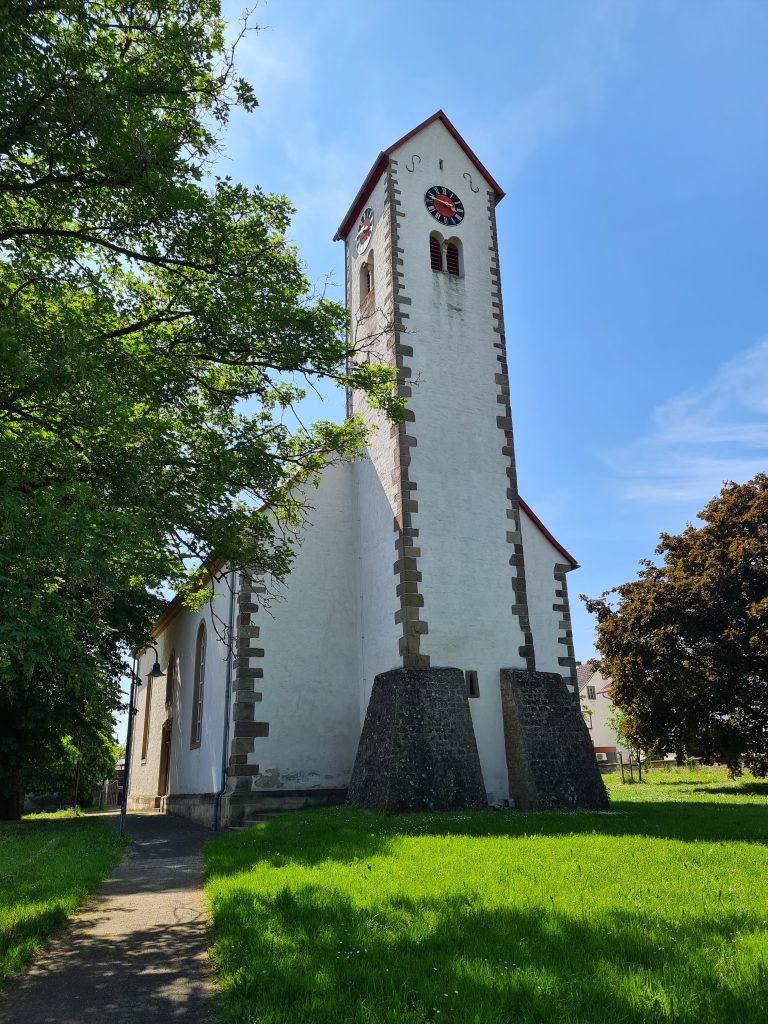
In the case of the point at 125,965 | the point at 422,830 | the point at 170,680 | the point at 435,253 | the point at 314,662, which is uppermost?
the point at 435,253

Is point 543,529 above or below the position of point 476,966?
above

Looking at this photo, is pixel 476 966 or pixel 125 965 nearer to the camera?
pixel 476 966

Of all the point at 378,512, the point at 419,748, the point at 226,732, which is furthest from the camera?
the point at 378,512

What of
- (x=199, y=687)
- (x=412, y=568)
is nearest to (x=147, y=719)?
(x=199, y=687)

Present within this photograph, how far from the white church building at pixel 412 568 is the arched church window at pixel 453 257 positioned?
1.9 inches

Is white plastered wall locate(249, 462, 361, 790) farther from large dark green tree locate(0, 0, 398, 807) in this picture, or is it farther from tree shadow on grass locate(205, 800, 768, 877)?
large dark green tree locate(0, 0, 398, 807)

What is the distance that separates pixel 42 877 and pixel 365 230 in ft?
59.6

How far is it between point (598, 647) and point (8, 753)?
20351 millimetres

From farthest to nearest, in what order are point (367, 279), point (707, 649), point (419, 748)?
point (707, 649), point (367, 279), point (419, 748)

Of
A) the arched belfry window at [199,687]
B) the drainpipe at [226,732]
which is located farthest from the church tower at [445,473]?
the arched belfry window at [199,687]

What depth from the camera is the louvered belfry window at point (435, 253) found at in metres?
19.7

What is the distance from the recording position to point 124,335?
10.2m

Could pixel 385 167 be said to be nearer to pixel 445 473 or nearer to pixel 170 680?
pixel 445 473

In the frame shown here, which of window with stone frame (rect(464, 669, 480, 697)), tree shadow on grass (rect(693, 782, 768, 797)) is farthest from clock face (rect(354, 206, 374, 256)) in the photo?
tree shadow on grass (rect(693, 782, 768, 797))
